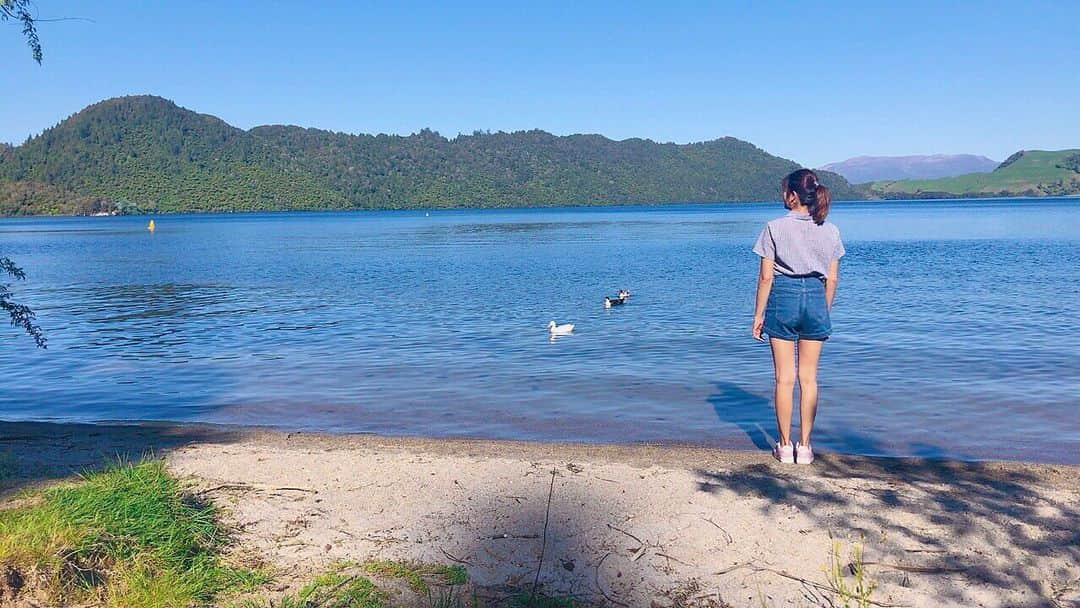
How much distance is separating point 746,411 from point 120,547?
692 centimetres

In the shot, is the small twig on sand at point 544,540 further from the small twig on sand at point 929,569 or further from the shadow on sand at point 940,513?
the small twig on sand at point 929,569

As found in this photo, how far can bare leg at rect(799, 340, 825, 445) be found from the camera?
6.26 metres

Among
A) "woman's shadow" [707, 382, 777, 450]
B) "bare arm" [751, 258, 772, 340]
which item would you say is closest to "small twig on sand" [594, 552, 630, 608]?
"bare arm" [751, 258, 772, 340]

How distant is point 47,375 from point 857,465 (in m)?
11.3

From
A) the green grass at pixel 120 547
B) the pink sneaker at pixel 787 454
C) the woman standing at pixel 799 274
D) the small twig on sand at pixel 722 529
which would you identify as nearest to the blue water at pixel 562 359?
the pink sneaker at pixel 787 454

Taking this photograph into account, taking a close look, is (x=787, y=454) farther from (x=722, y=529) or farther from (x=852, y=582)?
(x=852, y=582)

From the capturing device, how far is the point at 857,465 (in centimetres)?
671

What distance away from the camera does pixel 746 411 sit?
9547mm

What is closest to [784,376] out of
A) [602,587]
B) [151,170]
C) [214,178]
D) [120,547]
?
[602,587]

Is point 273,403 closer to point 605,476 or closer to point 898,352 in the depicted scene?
point 605,476

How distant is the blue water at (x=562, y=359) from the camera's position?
9219mm

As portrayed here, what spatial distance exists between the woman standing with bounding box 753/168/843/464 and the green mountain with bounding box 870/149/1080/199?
172809 millimetres

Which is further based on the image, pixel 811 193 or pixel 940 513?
pixel 811 193

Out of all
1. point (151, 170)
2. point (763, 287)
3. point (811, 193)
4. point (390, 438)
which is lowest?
point (390, 438)
